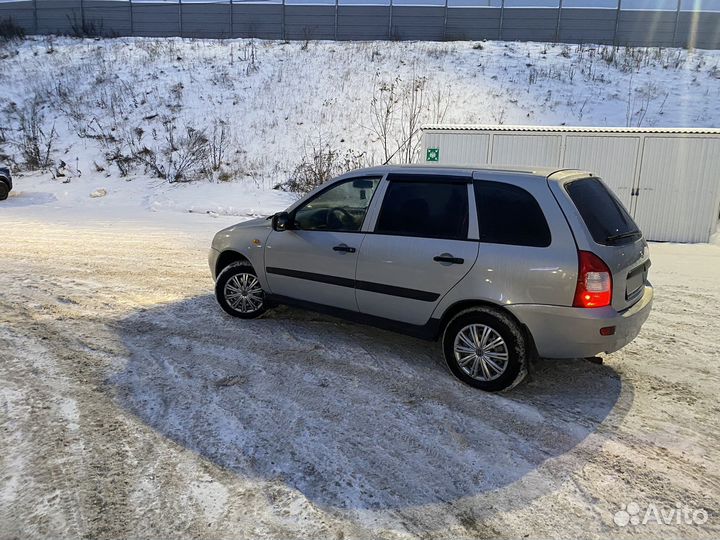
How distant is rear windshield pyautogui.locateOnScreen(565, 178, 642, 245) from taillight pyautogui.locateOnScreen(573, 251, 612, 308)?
19 centimetres

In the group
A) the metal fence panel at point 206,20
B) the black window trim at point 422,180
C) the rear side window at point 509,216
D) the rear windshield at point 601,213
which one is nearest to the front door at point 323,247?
the black window trim at point 422,180

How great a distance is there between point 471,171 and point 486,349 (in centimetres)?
148

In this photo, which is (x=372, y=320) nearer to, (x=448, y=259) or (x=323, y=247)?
(x=323, y=247)

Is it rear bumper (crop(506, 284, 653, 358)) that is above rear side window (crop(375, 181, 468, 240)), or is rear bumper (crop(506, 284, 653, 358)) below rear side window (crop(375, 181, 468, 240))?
below

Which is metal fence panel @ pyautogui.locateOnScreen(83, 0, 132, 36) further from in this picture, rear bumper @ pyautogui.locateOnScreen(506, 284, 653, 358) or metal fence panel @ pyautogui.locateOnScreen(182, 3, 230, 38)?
rear bumper @ pyautogui.locateOnScreen(506, 284, 653, 358)

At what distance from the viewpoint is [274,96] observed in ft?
75.1

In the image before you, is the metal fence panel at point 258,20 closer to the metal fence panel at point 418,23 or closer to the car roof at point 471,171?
the metal fence panel at point 418,23

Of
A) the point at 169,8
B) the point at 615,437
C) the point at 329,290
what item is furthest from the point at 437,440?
the point at 169,8

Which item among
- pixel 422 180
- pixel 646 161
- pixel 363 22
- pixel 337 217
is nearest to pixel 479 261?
pixel 422 180

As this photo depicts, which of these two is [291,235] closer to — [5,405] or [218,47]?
[5,405]

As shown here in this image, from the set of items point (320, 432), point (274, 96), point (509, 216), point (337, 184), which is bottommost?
point (320, 432)

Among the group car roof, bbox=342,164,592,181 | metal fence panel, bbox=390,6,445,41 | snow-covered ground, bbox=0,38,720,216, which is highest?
metal fence panel, bbox=390,6,445,41

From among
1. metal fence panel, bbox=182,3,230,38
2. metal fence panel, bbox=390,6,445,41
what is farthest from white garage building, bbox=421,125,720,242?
metal fence panel, bbox=182,3,230,38

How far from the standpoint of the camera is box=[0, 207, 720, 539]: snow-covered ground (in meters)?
2.75
